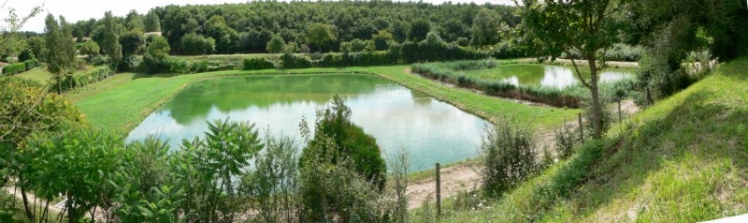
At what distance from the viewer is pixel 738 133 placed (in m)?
5.66

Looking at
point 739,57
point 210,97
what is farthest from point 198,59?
point 739,57

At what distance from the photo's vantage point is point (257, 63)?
36.5 meters

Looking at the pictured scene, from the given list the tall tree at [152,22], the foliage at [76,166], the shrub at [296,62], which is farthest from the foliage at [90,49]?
the shrub at [296,62]

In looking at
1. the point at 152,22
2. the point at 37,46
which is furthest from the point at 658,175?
the point at 152,22

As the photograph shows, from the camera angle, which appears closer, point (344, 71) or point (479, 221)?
point (479, 221)

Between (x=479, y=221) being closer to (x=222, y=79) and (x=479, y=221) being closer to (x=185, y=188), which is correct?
(x=185, y=188)

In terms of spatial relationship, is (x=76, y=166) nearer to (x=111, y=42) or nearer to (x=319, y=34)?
(x=111, y=42)

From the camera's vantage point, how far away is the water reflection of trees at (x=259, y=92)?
77.5 feet

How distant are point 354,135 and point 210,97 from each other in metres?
18.0

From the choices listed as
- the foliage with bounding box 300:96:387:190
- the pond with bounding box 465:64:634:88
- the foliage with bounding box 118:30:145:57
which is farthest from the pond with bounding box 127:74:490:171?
the pond with bounding box 465:64:634:88

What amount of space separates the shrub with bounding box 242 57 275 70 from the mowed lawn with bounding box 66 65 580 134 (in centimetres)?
170

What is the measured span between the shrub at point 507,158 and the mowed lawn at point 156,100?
110 inches

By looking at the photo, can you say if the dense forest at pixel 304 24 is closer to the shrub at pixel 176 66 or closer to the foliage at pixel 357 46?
the foliage at pixel 357 46

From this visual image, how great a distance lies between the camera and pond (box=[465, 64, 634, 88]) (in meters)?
31.1
